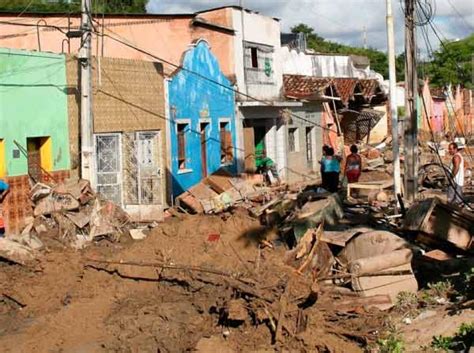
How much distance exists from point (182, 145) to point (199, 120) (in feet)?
4.34

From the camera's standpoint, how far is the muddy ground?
8.88 metres

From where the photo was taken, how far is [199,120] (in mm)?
21438

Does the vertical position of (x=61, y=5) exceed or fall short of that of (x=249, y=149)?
it exceeds it

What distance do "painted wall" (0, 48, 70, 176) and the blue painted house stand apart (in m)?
4.53

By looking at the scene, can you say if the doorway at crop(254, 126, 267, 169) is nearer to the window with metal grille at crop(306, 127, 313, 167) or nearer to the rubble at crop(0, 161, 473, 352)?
the window with metal grille at crop(306, 127, 313, 167)

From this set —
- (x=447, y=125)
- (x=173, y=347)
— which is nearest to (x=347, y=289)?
(x=173, y=347)

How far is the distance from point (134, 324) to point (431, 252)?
4939 millimetres

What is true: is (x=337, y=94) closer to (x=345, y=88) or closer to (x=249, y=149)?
(x=345, y=88)

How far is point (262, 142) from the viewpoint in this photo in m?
26.6

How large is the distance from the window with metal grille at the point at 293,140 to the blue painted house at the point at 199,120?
4675mm

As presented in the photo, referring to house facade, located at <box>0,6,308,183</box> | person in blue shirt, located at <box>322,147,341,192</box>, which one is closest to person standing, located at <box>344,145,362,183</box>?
person in blue shirt, located at <box>322,147,341,192</box>

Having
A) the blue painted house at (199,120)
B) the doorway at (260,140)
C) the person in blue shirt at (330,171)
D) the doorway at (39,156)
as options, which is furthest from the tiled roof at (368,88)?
the doorway at (39,156)

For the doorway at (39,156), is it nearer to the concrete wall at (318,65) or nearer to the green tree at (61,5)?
the green tree at (61,5)

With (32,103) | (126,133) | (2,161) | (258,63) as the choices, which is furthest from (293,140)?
(2,161)
